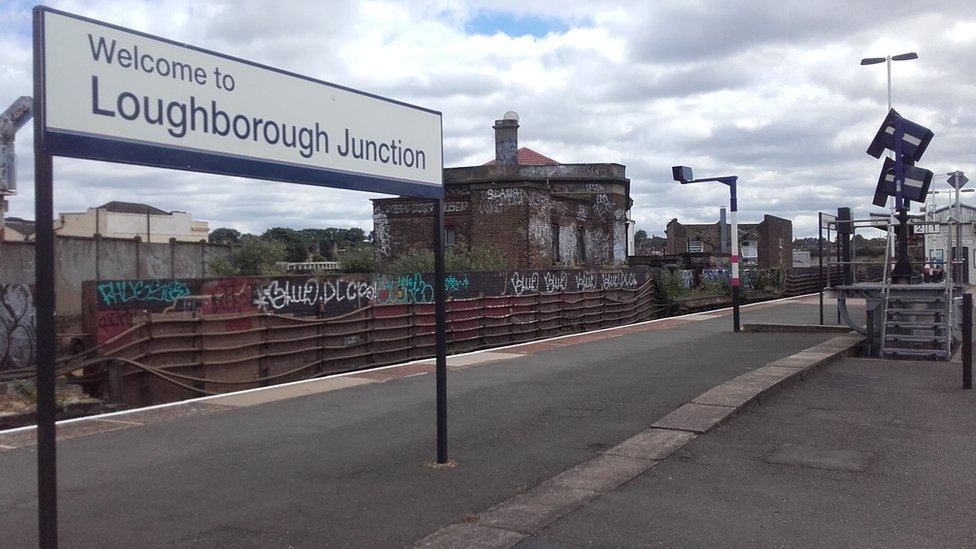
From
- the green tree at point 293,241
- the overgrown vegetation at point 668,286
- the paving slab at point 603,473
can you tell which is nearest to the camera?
the paving slab at point 603,473

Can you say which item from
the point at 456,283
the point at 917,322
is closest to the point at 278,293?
the point at 456,283

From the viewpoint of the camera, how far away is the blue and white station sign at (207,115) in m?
4.13

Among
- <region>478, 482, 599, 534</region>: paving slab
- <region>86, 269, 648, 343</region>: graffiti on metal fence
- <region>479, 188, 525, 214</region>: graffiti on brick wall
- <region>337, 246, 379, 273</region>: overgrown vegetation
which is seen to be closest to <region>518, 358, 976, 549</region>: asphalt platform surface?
<region>478, 482, 599, 534</region>: paving slab

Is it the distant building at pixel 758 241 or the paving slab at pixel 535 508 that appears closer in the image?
the paving slab at pixel 535 508

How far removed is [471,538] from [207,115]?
306 cm

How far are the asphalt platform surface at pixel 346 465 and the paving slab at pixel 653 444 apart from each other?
0.25 meters

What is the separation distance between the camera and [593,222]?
3806 cm

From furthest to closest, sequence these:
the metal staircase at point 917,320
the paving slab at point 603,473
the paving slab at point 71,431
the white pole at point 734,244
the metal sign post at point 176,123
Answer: the white pole at point 734,244
the metal staircase at point 917,320
the paving slab at point 71,431
the paving slab at point 603,473
the metal sign post at point 176,123

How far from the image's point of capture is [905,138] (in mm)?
16547

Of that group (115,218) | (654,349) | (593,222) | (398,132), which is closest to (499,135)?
(593,222)

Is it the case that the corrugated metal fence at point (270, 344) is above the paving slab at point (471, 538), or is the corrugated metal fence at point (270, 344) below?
above

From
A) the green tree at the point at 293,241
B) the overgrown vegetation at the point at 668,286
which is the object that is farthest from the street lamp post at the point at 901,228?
the green tree at the point at 293,241


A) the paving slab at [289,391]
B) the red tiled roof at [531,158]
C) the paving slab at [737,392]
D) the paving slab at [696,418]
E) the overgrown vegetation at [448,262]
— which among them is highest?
the red tiled roof at [531,158]

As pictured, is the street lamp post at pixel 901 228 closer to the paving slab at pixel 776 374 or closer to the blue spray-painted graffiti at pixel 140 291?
the paving slab at pixel 776 374
